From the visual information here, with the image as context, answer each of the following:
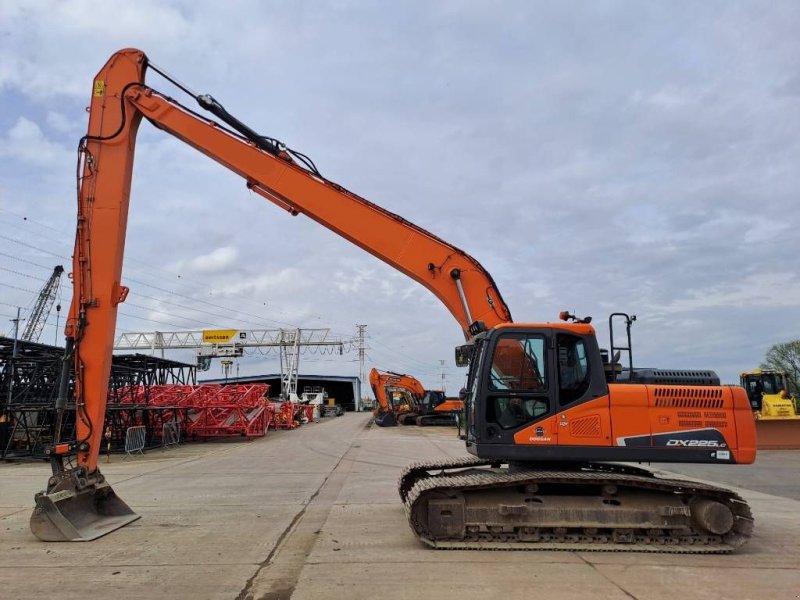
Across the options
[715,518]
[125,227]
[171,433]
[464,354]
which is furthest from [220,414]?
[715,518]

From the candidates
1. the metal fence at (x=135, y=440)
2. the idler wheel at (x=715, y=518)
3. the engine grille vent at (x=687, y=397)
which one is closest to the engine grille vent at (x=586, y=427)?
the engine grille vent at (x=687, y=397)

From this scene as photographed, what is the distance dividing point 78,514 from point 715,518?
7.93m

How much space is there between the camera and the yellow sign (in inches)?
2931

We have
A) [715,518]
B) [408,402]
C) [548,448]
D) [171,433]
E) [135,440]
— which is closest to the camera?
[715,518]

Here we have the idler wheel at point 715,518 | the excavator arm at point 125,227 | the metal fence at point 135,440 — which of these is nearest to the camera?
the idler wheel at point 715,518

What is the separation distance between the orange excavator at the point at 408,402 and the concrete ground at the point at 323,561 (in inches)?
1017

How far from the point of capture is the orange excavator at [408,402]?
120 feet

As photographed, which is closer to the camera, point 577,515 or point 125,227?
point 577,515

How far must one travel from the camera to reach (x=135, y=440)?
20.7 m

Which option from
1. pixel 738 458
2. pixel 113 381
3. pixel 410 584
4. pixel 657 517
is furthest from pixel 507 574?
pixel 113 381

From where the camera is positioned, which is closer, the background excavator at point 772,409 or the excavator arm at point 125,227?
the excavator arm at point 125,227

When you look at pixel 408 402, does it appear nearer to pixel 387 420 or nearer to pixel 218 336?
pixel 387 420

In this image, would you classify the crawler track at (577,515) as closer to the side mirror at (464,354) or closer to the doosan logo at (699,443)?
the doosan logo at (699,443)

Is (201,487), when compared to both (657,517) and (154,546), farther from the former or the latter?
(657,517)
